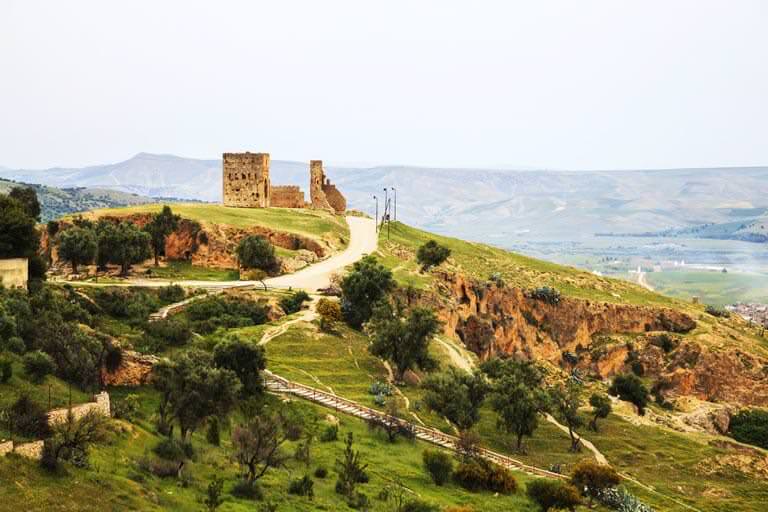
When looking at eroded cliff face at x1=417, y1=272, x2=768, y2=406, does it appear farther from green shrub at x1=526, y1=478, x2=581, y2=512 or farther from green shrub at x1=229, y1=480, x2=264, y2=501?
green shrub at x1=229, y1=480, x2=264, y2=501

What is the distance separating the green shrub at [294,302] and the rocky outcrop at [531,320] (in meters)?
16.9

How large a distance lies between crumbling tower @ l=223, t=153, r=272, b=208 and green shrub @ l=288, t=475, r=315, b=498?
2809 inches

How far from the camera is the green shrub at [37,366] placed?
32.1 m

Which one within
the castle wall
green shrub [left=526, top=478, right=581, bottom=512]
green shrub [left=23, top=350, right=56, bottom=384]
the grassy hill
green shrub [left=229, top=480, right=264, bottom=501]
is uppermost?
the castle wall

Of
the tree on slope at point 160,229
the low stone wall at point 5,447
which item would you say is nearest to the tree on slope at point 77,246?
the tree on slope at point 160,229

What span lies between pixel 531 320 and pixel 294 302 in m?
35.8

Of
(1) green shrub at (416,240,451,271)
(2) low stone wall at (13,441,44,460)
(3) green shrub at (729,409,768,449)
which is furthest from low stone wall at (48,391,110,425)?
(1) green shrub at (416,240,451,271)

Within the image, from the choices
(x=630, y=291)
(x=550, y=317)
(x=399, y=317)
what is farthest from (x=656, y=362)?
(x=399, y=317)

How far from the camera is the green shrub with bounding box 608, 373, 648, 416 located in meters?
65.4

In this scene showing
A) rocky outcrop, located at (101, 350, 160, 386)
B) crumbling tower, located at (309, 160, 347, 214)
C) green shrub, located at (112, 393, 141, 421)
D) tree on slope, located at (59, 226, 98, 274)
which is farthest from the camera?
crumbling tower, located at (309, 160, 347, 214)

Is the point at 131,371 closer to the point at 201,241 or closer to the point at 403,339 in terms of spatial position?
the point at 403,339

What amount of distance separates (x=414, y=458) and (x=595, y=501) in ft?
29.6

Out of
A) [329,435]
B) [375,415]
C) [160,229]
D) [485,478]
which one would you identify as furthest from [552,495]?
[160,229]

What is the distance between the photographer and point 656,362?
3359 inches
